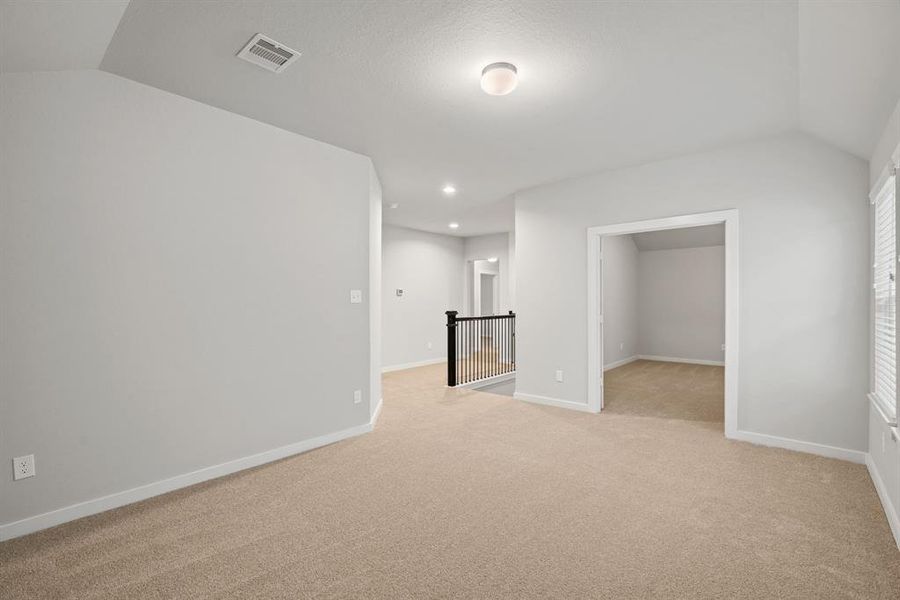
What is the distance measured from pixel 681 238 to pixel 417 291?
5137mm

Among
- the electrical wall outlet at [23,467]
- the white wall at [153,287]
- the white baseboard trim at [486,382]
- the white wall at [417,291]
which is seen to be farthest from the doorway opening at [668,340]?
the electrical wall outlet at [23,467]

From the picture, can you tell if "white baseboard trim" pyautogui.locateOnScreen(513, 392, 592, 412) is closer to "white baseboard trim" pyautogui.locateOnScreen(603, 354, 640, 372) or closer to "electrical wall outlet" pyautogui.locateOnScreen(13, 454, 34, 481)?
"white baseboard trim" pyautogui.locateOnScreen(603, 354, 640, 372)

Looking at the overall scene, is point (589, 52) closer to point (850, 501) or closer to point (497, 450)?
point (497, 450)

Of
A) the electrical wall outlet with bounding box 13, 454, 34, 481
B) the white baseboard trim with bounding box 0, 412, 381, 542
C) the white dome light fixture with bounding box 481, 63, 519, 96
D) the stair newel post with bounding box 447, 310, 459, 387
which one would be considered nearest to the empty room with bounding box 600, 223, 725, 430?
the stair newel post with bounding box 447, 310, 459, 387

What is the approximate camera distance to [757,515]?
235 cm

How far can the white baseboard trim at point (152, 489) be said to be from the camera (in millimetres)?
2207

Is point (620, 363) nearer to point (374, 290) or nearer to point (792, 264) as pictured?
point (792, 264)

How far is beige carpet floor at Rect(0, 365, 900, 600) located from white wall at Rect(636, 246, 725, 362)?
16.7 feet

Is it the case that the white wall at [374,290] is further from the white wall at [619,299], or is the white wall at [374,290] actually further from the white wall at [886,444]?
the white wall at [619,299]

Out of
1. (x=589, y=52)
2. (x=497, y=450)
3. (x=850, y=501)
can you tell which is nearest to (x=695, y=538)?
(x=850, y=501)

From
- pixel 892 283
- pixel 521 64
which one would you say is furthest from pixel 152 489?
pixel 892 283

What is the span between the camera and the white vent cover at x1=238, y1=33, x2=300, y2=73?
216cm

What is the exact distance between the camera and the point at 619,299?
7918 mm

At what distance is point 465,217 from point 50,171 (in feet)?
17.3
